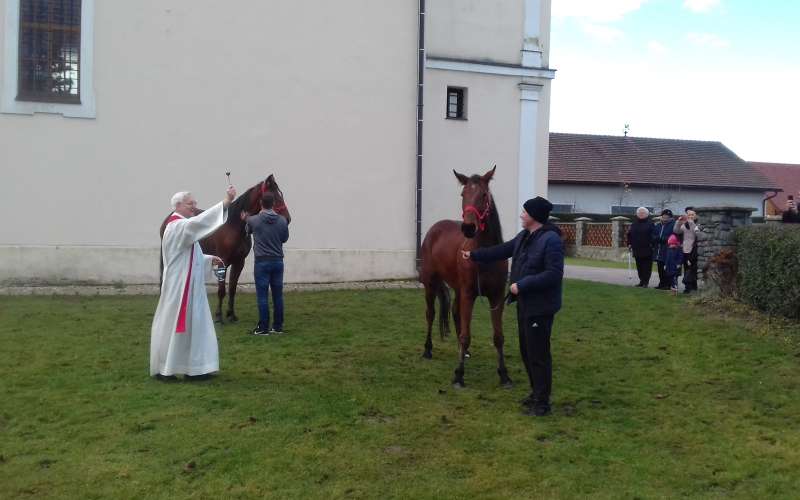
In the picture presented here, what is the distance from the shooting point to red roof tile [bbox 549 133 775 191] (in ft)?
143

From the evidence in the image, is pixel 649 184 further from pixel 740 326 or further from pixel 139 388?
pixel 139 388

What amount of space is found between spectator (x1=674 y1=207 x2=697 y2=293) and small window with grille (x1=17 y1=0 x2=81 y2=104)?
1281cm

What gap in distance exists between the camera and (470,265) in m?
7.81

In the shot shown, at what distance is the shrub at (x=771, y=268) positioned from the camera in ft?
33.3

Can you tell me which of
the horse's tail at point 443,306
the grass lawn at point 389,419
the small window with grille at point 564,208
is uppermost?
the small window with grille at point 564,208

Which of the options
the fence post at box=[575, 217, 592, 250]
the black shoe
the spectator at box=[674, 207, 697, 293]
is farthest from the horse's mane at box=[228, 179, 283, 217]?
the fence post at box=[575, 217, 592, 250]

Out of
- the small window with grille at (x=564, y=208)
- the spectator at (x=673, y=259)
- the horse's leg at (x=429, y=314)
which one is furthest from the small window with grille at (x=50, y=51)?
the small window with grille at (x=564, y=208)

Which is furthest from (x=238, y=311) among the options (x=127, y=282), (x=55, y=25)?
(x=55, y=25)

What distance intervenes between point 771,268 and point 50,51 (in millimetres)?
14206

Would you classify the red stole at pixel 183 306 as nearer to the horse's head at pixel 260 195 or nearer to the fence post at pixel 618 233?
the horse's head at pixel 260 195

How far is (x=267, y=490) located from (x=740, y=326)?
841cm

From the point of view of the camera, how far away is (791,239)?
10328 mm

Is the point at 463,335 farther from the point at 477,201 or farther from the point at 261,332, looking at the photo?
the point at 261,332

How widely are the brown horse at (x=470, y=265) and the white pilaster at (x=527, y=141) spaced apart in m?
10.0
